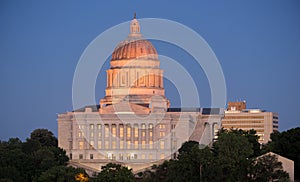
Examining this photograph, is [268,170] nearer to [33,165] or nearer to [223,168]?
[223,168]

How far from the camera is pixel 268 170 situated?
136875 millimetres

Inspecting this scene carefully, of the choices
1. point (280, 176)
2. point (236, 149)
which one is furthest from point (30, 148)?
point (280, 176)

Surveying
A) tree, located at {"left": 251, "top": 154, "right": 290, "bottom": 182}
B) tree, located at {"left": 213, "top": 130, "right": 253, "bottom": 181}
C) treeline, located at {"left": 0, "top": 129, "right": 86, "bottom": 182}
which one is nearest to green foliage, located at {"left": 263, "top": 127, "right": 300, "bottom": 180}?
tree, located at {"left": 213, "top": 130, "right": 253, "bottom": 181}

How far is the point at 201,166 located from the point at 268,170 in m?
7.68

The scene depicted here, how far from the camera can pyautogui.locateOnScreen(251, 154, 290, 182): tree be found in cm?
13488

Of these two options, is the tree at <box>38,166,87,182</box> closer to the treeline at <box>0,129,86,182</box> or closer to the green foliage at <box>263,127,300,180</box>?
the treeline at <box>0,129,86,182</box>

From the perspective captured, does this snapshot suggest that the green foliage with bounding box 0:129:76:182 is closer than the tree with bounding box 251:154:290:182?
No

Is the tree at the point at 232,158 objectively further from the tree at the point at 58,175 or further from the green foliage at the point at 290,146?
the tree at the point at 58,175

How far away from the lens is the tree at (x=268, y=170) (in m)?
135

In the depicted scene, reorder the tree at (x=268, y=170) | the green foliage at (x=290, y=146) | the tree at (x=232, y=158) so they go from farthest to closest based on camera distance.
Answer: the green foliage at (x=290, y=146) → the tree at (x=232, y=158) → the tree at (x=268, y=170)

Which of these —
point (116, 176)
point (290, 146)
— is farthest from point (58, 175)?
point (290, 146)

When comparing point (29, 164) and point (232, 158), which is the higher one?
point (29, 164)

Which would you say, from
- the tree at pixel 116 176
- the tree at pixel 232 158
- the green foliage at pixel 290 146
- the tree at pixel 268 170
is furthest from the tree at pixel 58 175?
the green foliage at pixel 290 146

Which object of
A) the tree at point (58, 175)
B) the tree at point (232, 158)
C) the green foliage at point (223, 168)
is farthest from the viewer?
the tree at point (58, 175)
